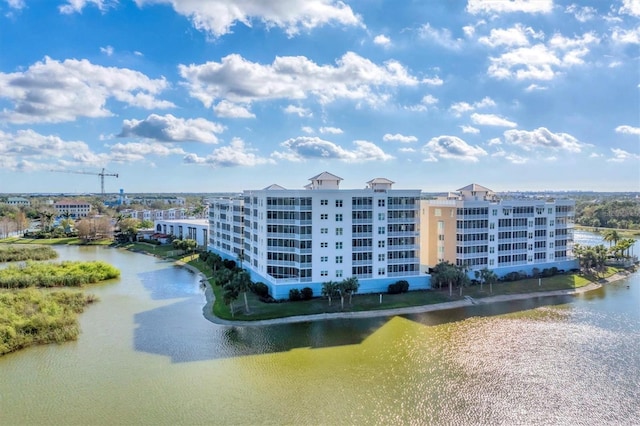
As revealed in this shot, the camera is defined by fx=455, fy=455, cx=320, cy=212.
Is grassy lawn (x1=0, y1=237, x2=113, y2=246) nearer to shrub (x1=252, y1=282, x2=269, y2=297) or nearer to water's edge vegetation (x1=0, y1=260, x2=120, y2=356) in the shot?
water's edge vegetation (x1=0, y1=260, x2=120, y2=356)

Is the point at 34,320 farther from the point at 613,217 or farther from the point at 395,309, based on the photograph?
the point at 613,217

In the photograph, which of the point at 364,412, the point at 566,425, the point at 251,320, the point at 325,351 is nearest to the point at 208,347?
the point at 251,320

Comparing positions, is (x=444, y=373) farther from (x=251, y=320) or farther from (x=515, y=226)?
(x=515, y=226)

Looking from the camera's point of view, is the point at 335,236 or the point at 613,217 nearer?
the point at 335,236

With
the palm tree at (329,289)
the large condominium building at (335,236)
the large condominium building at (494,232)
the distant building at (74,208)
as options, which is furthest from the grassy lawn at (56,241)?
the large condominium building at (494,232)

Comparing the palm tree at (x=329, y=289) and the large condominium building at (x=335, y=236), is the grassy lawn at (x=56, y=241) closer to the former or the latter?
the large condominium building at (x=335, y=236)

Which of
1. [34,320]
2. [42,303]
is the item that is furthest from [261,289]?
[42,303]

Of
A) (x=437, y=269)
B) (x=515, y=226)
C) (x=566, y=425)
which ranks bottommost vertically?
(x=566, y=425)
